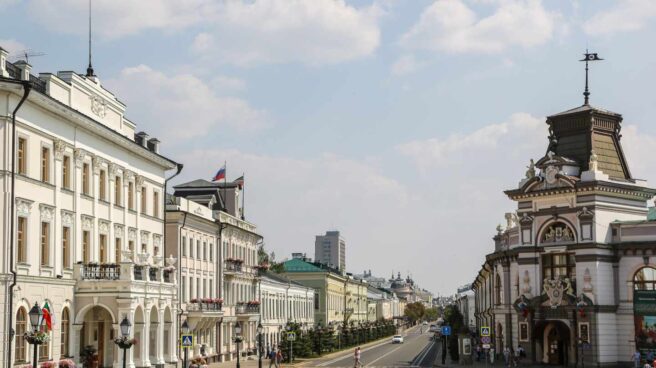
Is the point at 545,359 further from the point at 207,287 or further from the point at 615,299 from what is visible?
the point at 207,287

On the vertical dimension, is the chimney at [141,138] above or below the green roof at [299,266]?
above

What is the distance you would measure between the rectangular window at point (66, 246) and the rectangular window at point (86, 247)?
6.21 feet

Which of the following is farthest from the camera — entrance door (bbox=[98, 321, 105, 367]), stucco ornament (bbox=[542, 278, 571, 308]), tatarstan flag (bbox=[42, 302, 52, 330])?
stucco ornament (bbox=[542, 278, 571, 308])

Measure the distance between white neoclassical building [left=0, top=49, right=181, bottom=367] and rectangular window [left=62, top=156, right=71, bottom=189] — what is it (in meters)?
0.04

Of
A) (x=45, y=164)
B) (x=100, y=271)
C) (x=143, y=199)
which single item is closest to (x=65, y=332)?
(x=100, y=271)

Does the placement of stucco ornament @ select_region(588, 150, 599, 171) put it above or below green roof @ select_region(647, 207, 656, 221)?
above

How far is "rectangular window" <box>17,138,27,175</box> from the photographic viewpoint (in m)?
40.5

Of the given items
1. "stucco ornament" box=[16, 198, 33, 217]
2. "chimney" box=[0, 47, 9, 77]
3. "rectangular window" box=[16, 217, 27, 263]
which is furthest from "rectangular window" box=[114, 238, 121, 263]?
"chimney" box=[0, 47, 9, 77]

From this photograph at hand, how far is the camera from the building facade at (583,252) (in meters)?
59.8

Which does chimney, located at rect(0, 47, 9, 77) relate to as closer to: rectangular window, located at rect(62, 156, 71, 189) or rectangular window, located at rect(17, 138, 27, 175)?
rectangular window, located at rect(17, 138, 27, 175)

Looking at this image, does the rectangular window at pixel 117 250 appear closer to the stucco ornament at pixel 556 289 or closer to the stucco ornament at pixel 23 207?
the stucco ornament at pixel 23 207

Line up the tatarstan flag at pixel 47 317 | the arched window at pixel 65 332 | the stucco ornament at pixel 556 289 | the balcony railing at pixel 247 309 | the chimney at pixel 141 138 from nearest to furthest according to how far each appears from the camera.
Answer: the tatarstan flag at pixel 47 317 < the arched window at pixel 65 332 < the chimney at pixel 141 138 < the stucco ornament at pixel 556 289 < the balcony railing at pixel 247 309

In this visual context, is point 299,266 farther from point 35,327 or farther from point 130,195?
point 35,327

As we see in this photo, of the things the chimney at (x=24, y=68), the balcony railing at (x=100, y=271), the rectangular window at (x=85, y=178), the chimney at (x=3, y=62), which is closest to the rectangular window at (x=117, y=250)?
the rectangular window at (x=85, y=178)
